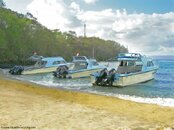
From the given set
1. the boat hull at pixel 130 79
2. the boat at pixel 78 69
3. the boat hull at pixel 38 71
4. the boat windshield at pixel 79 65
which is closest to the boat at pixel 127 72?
the boat hull at pixel 130 79

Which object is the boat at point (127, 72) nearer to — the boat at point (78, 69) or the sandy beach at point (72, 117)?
the boat at point (78, 69)

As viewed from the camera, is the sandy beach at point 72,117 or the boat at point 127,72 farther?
the boat at point 127,72

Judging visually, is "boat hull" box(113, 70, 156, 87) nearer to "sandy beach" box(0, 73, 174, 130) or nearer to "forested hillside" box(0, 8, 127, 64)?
"sandy beach" box(0, 73, 174, 130)

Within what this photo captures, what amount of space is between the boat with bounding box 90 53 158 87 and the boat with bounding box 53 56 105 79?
7112mm

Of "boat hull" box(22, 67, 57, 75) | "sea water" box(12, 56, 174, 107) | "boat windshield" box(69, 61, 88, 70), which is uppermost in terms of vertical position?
"boat windshield" box(69, 61, 88, 70)

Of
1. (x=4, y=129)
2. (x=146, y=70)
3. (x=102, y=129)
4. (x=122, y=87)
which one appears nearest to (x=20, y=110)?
(x=4, y=129)

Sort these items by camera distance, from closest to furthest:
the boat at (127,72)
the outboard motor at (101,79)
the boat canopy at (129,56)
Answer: the boat at (127,72)
the outboard motor at (101,79)
the boat canopy at (129,56)

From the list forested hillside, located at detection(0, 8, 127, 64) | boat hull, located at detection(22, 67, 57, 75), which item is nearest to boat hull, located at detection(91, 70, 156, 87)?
boat hull, located at detection(22, 67, 57, 75)

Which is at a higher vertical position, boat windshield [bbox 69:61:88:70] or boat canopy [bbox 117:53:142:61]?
boat canopy [bbox 117:53:142:61]

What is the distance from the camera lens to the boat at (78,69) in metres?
47.6

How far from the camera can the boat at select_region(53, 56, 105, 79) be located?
47.6 meters

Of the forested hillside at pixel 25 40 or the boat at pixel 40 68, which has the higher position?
the forested hillside at pixel 25 40

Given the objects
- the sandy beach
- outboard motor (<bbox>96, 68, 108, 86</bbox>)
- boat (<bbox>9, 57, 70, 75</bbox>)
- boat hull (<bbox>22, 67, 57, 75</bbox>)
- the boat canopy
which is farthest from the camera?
boat hull (<bbox>22, 67, 57, 75</bbox>)

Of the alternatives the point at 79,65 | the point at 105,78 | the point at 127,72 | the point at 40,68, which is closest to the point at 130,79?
the point at 105,78
